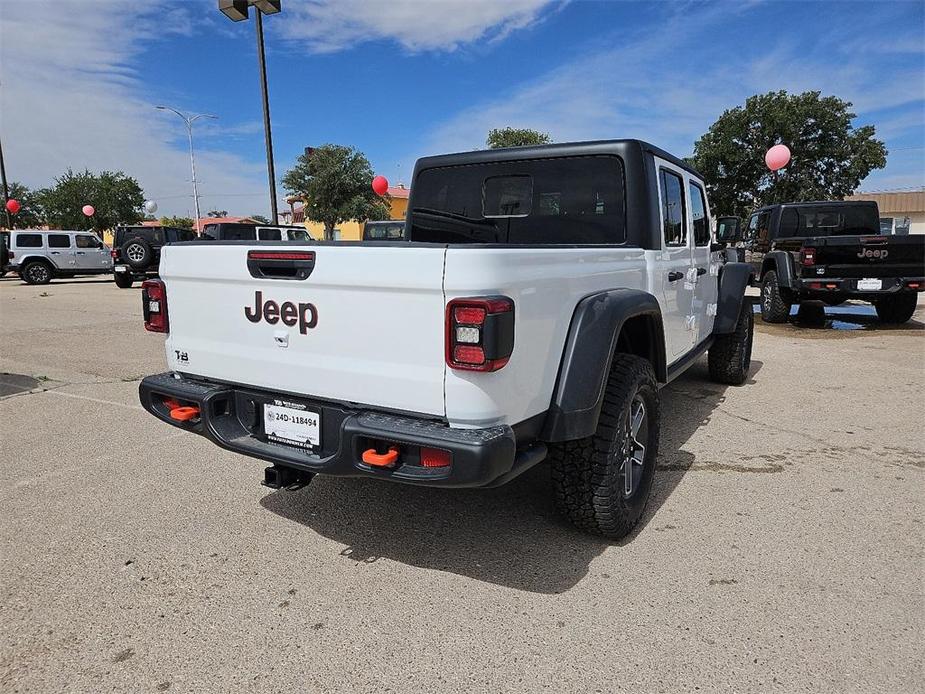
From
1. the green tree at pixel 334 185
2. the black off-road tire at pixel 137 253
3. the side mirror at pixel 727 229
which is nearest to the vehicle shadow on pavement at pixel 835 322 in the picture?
the side mirror at pixel 727 229

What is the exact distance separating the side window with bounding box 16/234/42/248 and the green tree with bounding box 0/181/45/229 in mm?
33737

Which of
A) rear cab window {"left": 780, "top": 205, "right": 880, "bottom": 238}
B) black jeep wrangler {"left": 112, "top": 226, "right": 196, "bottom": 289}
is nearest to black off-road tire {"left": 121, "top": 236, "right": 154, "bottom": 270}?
black jeep wrangler {"left": 112, "top": 226, "right": 196, "bottom": 289}

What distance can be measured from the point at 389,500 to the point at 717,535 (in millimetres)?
1720

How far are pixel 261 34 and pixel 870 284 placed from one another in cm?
1163

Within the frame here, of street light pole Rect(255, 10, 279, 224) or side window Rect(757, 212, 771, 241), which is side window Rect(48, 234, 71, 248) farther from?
side window Rect(757, 212, 771, 241)

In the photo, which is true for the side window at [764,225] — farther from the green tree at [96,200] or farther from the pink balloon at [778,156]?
the green tree at [96,200]

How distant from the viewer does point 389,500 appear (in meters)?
3.51

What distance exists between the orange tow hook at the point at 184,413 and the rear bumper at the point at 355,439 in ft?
0.07

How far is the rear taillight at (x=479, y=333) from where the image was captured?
2160mm

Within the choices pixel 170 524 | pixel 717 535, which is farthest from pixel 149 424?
pixel 717 535

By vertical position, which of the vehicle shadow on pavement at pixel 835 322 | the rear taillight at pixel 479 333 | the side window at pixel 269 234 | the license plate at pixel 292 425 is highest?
the side window at pixel 269 234

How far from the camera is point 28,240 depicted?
21016mm

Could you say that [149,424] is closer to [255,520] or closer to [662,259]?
[255,520]

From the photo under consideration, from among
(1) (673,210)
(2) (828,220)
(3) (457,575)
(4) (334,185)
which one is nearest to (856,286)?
(2) (828,220)
